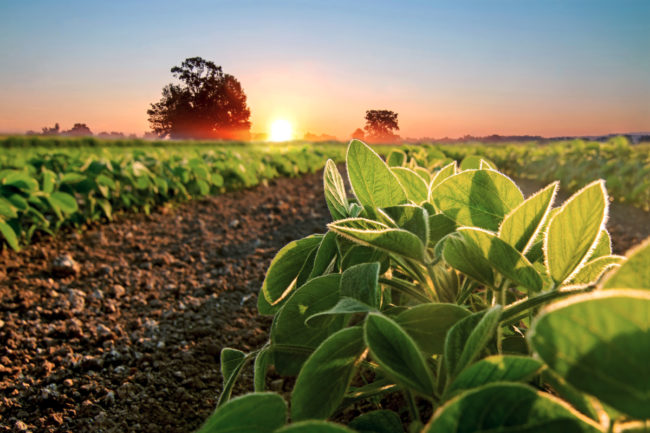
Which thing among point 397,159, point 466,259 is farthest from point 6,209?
point 466,259

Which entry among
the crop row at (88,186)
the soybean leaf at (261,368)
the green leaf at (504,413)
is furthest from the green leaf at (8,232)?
the green leaf at (504,413)

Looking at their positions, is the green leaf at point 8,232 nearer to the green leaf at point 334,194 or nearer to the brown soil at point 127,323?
the brown soil at point 127,323

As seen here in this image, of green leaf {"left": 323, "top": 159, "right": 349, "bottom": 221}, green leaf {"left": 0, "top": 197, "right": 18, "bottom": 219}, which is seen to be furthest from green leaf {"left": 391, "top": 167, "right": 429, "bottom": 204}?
green leaf {"left": 0, "top": 197, "right": 18, "bottom": 219}

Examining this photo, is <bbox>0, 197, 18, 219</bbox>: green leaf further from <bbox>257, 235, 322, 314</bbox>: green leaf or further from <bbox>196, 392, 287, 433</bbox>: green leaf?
<bbox>196, 392, 287, 433</bbox>: green leaf

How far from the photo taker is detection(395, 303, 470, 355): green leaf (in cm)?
63

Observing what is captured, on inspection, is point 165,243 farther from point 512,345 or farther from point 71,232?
point 512,345

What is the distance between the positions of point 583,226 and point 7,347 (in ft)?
8.52

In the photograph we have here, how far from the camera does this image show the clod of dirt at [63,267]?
323 cm

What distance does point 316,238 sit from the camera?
90 centimetres

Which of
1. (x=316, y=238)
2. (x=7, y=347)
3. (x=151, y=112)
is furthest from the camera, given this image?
(x=151, y=112)

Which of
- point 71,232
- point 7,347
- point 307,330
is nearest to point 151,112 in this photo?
point 71,232

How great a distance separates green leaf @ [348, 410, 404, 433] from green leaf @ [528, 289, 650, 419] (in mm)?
397

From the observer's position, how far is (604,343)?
0.33m

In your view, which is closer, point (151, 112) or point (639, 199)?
point (639, 199)
